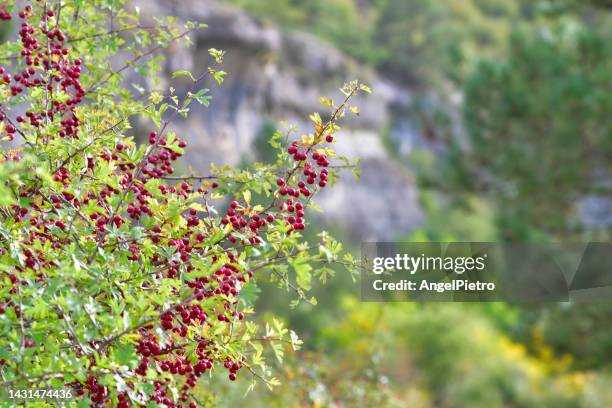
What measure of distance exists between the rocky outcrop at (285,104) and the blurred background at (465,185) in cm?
8

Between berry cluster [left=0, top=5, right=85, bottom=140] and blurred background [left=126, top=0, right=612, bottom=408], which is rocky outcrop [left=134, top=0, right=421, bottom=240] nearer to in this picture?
blurred background [left=126, top=0, right=612, bottom=408]

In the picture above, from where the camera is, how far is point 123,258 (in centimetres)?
216

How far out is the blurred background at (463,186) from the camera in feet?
30.9

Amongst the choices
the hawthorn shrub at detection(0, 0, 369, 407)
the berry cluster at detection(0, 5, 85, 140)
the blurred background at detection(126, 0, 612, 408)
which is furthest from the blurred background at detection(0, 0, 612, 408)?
the berry cluster at detection(0, 5, 85, 140)

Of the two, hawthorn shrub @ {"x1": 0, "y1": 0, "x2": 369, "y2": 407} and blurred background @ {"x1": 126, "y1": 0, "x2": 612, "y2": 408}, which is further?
blurred background @ {"x1": 126, "y1": 0, "x2": 612, "y2": 408}

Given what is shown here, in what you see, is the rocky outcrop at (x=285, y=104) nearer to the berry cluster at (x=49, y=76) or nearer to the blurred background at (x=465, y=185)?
the blurred background at (x=465, y=185)

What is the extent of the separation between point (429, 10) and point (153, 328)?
5417 centimetres

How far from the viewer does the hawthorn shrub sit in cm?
192

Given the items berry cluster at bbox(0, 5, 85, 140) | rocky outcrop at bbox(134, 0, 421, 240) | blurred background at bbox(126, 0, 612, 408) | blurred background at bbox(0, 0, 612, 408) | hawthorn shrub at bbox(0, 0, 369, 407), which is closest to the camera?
hawthorn shrub at bbox(0, 0, 369, 407)

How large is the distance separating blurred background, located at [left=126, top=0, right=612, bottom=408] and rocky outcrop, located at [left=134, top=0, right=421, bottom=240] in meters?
0.08

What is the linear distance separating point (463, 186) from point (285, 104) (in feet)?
55.4

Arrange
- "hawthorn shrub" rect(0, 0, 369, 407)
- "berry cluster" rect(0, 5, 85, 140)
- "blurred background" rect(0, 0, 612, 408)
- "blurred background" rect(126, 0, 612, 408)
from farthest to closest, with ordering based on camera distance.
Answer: "blurred background" rect(126, 0, 612, 408) → "blurred background" rect(0, 0, 612, 408) → "berry cluster" rect(0, 5, 85, 140) → "hawthorn shrub" rect(0, 0, 369, 407)

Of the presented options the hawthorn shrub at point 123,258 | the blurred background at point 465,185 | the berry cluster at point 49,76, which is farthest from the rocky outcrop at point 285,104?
the hawthorn shrub at point 123,258

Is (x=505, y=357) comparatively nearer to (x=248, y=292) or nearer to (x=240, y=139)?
(x=240, y=139)
